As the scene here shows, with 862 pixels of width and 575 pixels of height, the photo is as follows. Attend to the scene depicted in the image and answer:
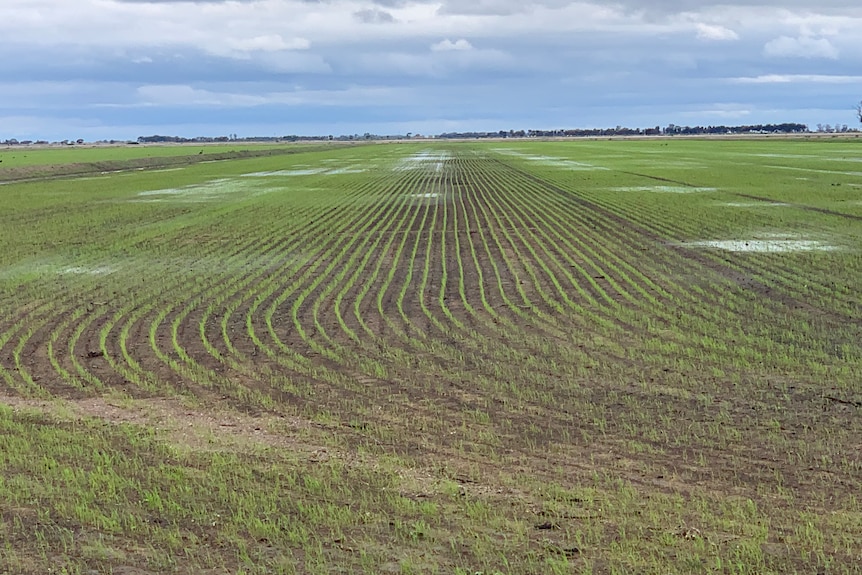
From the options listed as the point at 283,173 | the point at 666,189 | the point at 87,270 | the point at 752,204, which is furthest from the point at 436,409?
the point at 283,173

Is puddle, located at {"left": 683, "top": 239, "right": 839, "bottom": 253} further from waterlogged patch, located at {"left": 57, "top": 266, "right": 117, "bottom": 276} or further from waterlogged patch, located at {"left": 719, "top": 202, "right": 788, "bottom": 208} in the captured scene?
waterlogged patch, located at {"left": 57, "top": 266, "right": 117, "bottom": 276}

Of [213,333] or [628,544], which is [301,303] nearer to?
[213,333]

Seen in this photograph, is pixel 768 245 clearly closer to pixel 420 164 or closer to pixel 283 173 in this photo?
pixel 283 173

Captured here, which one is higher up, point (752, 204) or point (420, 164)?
point (420, 164)

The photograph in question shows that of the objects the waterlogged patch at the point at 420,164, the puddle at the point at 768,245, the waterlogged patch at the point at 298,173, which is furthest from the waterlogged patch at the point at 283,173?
the puddle at the point at 768,245

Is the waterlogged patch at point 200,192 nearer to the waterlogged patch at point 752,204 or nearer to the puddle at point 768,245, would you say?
the waterlogged patch at point 752,204
